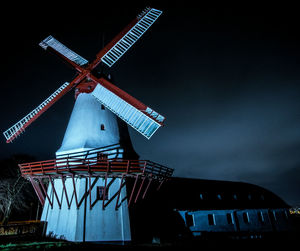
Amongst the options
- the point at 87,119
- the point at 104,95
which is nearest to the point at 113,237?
the point at 87,119

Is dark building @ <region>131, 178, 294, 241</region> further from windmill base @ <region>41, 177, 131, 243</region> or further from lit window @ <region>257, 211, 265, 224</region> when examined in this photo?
windmill base @ <region>41, 177, 131, 243</region>

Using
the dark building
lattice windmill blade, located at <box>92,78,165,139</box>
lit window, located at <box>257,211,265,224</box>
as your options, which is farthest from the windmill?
lit window, located at <box>257,211,265,224</box>

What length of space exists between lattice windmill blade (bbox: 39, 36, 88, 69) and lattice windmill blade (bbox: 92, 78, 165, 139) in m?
3.45

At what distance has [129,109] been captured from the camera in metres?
12.7

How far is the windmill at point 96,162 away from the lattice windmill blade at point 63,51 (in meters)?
0.11

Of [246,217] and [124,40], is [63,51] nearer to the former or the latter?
[124,40]

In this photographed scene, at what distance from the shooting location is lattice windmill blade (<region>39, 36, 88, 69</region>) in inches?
634

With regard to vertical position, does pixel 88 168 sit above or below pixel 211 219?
above

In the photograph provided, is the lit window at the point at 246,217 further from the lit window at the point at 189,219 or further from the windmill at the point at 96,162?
the windmill at the point at 96,162

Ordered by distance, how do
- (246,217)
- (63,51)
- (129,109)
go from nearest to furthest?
(129,109), (63,51), (246,217)

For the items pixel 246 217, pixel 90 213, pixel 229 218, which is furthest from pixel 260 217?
pixel 90 213

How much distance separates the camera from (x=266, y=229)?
2162 centimetres

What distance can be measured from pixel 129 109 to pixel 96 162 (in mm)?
4308

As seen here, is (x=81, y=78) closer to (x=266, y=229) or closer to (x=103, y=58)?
(x=103, y=58)
